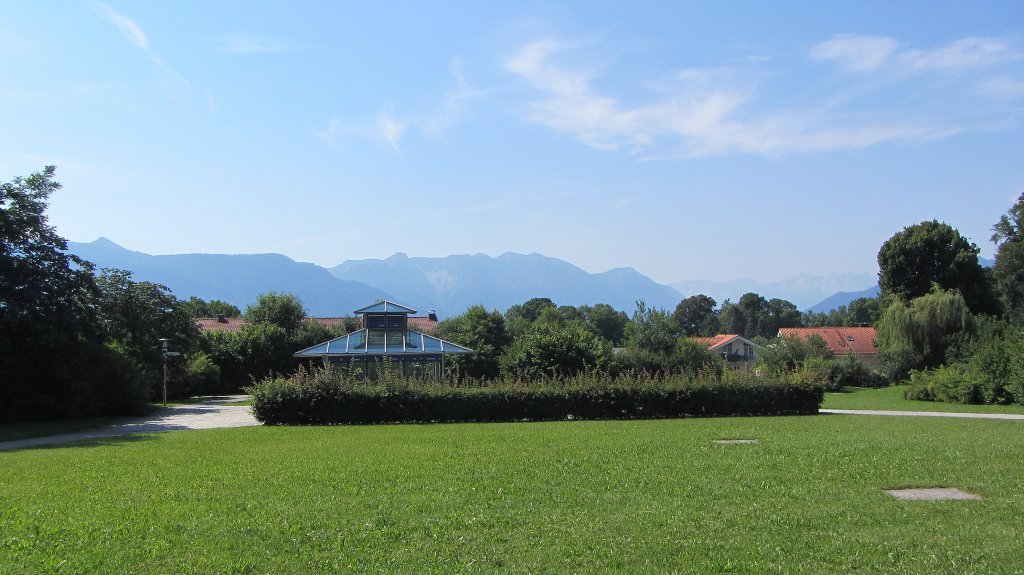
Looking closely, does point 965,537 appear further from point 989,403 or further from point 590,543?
point 989,403

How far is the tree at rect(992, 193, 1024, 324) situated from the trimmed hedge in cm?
3980

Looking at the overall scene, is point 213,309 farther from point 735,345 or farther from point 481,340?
point 735,345

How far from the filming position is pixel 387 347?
3419cm

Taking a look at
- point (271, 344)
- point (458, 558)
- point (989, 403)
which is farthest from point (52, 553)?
point (271, 344)

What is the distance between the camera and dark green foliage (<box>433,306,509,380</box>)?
40719mm

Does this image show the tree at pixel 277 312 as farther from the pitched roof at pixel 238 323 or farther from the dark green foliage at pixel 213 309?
the dark green foliage at pixel 213 309

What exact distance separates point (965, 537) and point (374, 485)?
252 inches

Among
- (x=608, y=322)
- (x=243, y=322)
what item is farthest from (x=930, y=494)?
(x=608, y=322)

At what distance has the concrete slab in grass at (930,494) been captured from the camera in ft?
27.5

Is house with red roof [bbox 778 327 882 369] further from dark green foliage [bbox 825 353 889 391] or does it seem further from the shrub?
the shrub

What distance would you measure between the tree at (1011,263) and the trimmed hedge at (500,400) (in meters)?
39.8

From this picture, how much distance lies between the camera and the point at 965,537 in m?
6.59

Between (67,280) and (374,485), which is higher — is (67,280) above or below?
above

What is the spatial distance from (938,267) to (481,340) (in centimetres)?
3429
